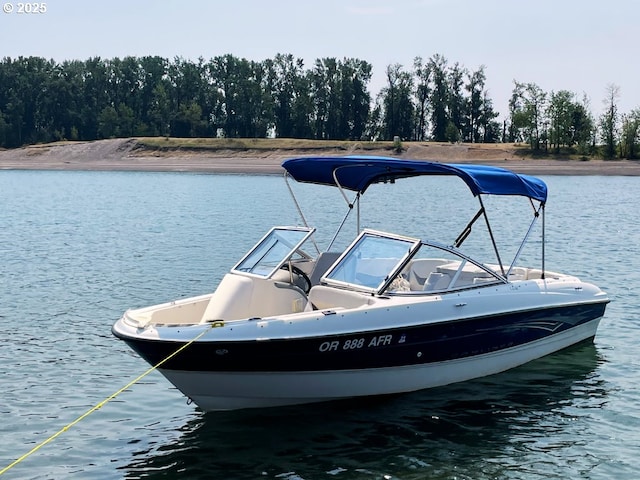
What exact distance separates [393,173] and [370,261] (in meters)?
2.05

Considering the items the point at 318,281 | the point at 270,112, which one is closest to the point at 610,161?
the point at 270,112

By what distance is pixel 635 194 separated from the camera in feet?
189

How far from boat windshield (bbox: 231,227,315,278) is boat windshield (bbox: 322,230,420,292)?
67 cm

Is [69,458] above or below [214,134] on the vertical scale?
below

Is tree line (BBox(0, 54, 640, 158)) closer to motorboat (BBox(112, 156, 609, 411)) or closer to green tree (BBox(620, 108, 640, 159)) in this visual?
green tree (BBox(620, 108, 640, 159))

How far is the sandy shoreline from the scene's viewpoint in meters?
81.4

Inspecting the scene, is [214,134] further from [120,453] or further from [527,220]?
[120,453]

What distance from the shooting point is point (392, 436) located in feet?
34.1

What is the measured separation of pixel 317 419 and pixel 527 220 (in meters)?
30.3

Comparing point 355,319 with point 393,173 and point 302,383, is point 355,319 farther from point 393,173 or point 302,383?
point 393,173

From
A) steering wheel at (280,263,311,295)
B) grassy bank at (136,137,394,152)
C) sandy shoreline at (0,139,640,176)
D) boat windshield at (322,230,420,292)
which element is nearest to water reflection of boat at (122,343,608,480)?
boat windshield at (322,230,420,292)

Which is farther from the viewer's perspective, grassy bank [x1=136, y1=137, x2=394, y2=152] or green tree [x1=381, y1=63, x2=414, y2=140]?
green tree [x1=381, y1=63, x2=414, y2=140]

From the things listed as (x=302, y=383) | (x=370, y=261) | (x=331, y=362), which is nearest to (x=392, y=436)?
(x=331, y=362)

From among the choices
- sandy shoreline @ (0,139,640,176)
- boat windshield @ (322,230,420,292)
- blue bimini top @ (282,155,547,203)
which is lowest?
boat windshield @ (322,230,420,292)
